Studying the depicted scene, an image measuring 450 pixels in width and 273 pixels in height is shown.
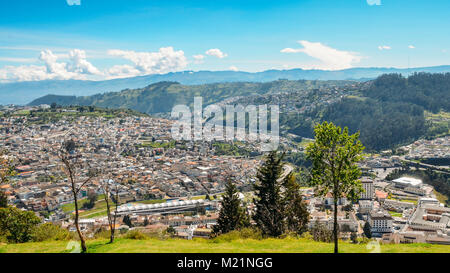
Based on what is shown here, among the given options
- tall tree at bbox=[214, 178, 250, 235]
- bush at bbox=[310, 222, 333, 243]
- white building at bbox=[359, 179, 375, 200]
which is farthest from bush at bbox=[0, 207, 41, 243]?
white building at bbox=[359, 179, 375, 200]

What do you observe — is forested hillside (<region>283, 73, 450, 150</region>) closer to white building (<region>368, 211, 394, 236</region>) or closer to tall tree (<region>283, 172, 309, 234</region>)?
white building (<region>368, 211, 394, 236</region>)

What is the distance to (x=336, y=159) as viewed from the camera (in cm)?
1002

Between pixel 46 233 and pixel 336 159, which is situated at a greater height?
pixel 336 159

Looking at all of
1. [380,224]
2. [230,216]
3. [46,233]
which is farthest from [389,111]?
[46,233]

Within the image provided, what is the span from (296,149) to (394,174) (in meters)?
42.6

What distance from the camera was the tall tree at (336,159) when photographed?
9.97 m

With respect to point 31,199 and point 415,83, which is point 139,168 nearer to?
point 31,199

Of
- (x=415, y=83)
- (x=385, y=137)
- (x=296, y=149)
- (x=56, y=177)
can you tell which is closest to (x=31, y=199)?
(x=56, y=177)

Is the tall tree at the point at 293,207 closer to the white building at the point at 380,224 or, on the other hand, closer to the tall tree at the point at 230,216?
the tall tree at the point at 230,216

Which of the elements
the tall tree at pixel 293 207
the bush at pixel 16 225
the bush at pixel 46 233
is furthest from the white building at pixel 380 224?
the bush at pixel 16 225

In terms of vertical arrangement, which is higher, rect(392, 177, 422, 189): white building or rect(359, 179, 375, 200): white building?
rect(359, 179, 375, 200): white building

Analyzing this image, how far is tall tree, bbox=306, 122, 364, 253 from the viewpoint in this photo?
9.97 m

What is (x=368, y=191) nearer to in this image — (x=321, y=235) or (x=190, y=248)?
(x=321, y=235)

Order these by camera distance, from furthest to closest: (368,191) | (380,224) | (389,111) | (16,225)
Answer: (389,111)
(368,191)
(380,224)
(16,225)
